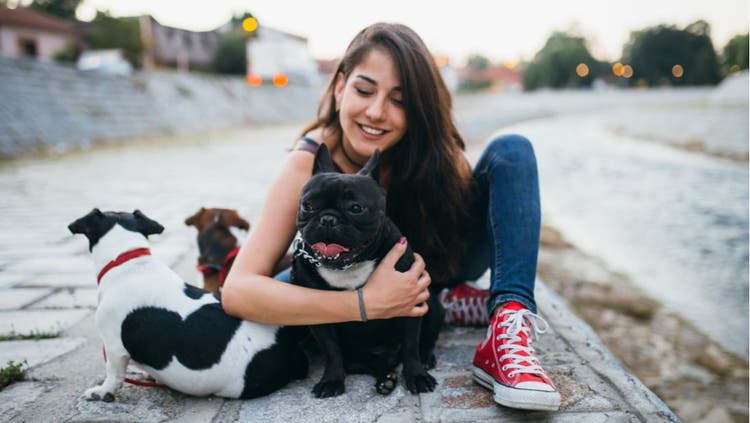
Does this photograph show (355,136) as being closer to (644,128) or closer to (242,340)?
(242,340)

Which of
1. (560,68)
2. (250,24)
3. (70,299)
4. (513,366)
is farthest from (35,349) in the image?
(560,68)

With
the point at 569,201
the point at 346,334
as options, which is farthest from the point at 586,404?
the point at 569,201

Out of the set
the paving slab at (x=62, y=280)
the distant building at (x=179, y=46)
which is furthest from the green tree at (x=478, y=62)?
the paving slab at (x=62, y=280)

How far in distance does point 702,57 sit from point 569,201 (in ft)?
143

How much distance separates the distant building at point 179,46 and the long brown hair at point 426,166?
4459 centimetres

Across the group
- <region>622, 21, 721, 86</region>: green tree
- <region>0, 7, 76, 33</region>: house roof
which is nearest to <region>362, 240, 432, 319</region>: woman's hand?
<region>622, 21, 721, 86</region>: green tree

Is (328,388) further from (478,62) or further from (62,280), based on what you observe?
(478,62)

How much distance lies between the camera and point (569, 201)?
8.77 metres

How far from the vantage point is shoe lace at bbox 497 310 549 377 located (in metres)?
2.03

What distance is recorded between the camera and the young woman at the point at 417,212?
209cm

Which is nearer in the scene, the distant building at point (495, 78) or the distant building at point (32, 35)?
the distant building at point (32, 35)

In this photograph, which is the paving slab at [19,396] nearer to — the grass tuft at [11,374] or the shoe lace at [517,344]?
the grass tuft at [11,374]

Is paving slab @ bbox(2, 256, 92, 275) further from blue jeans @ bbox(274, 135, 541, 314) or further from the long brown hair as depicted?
the long brown hair

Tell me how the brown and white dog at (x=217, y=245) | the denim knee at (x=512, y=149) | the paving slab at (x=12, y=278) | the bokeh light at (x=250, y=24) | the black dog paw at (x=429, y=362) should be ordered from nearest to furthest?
the black dog paw at (x=429, y=362) < the denim knee at (x=512, y=149) < the brown and white dog at (x=217, y=245) < the paving slab at (x=12, y=278) < the bokeh light at (x=250, y=24)
